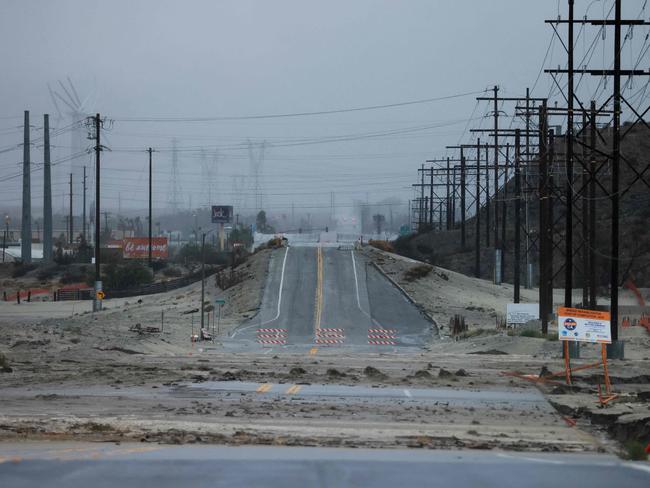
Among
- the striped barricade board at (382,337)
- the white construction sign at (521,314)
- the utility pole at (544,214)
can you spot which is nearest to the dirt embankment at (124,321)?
the striped barricade board at (382,337)

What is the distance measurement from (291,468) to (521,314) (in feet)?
134

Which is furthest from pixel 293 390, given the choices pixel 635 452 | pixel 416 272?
pixel 416 272

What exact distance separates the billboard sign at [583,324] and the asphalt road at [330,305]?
28194 millimetres

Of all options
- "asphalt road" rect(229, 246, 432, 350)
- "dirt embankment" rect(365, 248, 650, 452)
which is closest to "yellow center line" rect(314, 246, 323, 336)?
"asphalt road" rect(229, 246, 432, 350)

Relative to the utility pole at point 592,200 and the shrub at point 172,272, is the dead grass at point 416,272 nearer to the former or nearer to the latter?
the utility pole at point 592,200

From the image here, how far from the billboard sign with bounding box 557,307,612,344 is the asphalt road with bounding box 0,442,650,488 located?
959cm

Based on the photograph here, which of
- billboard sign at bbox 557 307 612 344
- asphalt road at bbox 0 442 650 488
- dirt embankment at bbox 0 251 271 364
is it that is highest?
billboard sign at bbox 557 307 612 344

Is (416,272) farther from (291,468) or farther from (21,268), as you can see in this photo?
(291,468)

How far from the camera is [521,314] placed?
5031 centimetres

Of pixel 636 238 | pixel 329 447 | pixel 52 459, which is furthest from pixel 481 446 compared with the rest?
pixel 636 238

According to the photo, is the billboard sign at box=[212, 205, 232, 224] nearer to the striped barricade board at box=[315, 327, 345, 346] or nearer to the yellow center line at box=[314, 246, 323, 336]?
the yellow center line at box=[314, 246, 323, 336]

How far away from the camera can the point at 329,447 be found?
1338cm

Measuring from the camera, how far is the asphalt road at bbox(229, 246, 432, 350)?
55.9 meters

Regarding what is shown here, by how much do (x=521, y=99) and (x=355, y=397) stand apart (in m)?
43.7
